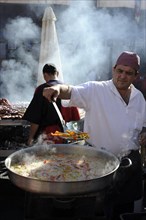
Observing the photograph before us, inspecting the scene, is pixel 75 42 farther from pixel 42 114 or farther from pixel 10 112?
pixel 42 114

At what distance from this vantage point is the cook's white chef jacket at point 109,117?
3.00 meters

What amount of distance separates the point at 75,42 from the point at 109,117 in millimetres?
6332

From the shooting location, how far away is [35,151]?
2.63m

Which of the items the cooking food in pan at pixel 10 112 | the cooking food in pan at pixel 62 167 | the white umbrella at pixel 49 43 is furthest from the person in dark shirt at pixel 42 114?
the white umbrella at pixel 49 43

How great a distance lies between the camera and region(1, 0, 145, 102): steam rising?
8656 mm

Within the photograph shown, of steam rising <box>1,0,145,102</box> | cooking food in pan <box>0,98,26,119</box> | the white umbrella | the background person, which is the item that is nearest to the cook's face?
the background person

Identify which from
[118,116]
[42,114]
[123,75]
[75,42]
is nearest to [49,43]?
[75,42]

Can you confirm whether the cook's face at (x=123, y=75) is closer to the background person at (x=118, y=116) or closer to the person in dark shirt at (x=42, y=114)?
the background person at (x=118, y=116)

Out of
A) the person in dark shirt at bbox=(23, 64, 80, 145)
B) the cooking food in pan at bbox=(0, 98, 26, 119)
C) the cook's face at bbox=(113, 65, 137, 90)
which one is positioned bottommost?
the cooking food in pan at bbox=(0, 98, 26, 119)

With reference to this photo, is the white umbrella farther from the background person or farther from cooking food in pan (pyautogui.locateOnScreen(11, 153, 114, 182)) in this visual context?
cooking food in pan (pyautogui.locateOnScreen(11, 153, 114, 182))

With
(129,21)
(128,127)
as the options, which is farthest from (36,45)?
(128,127)

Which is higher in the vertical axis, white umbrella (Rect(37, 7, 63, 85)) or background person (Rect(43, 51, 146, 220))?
white umbrella (Rect(37, 7, 63, 85))

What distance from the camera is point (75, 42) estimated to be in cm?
894

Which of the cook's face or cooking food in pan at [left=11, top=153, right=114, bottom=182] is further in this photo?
the cook's face
